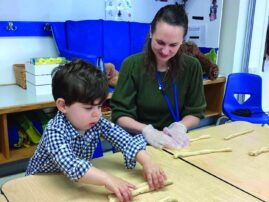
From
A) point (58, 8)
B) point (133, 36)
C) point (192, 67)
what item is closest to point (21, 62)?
point (58, 8)

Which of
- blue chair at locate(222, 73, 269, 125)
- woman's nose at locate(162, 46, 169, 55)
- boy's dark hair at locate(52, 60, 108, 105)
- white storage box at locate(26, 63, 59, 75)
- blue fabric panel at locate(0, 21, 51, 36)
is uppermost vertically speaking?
blue fabric panel at locate(0, 21, 51, 36)

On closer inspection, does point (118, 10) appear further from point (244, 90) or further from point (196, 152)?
point (196, 152)

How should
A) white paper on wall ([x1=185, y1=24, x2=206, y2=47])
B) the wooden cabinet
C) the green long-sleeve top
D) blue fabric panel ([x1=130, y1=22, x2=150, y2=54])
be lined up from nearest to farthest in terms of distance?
1. the green long-sleeve top
2. the wooden cabinet
3. blue fabric panel ([x1=130, y1=22, x2=150, y2=54])
4. white paper on wall ([x1=185, y1=24, x2=206, y2=47])

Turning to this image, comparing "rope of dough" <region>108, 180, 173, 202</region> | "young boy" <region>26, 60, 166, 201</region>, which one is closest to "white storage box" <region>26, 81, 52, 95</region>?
"young boy" <region>26, 60, 166, 201</region>

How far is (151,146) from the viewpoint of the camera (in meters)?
1.24

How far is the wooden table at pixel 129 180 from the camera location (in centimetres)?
86

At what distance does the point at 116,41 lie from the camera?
9.61 feet

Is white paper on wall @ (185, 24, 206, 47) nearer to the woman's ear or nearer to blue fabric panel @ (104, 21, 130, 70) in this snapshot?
blue fabric panel @ (104, 21, 130, 70)

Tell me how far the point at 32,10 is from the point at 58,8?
23 centimetres

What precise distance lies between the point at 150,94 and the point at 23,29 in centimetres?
152

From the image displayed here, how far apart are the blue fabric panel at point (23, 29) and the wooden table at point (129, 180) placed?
1815 mm

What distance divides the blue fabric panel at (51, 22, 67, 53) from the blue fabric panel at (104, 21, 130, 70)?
1.30ft

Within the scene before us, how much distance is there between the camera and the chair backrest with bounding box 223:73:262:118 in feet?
8.38

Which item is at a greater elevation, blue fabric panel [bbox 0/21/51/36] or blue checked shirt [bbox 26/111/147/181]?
blue fabric panel [bbox 0/21/51/36]
